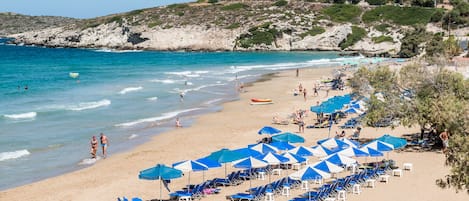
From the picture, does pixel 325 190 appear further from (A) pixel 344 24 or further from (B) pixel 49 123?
(A) pixel 344 24

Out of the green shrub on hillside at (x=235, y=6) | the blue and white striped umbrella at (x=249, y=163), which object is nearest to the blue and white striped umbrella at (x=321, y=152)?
the blue and white striped umbrella at (x=249, y=163)

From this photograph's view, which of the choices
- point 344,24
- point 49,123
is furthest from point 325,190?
point 344,24

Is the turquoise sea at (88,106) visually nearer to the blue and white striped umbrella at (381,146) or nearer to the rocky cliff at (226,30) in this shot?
the blue and white striped umbrella at (381,146)

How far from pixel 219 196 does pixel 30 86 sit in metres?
46.7

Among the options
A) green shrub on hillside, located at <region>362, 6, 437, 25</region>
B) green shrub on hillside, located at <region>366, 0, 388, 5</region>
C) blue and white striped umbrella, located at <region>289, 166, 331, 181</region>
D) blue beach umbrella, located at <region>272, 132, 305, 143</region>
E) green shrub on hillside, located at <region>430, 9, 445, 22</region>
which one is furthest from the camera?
green shrub on hillside, located at <region>366, 0, 388, 5</region>

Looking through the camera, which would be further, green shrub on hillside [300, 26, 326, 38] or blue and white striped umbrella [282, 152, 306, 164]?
green shrub on hillside [300, 26, 326, 38]

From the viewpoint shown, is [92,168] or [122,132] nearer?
[92,168]

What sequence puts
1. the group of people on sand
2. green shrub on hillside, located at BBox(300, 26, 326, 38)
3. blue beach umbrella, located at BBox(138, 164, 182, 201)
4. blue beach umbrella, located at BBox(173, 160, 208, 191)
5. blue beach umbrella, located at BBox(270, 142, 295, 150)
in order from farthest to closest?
green shrub on hillside, located at BBox(300, 26, 326, 38) → the group of people on sand → blue beach umbrella, located at BBox(270, 142, 295, 150) → blue beach umbrella, located at BBox(173, 160, 208, 191) → blue beach umbrella, located at BBox(138, 164, 182, 201)

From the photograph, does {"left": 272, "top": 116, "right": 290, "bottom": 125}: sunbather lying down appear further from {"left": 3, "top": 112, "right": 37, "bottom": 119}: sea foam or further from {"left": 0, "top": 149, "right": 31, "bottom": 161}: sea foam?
{"left": 3, "top": 112, "right": 37, "bottom": 119}: sea foam

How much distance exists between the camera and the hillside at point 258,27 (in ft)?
387

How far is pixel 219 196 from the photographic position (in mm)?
19078

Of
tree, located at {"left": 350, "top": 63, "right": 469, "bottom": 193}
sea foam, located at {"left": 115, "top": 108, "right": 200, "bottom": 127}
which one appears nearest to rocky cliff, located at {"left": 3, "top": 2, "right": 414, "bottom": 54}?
sea foam, located at {"left": 115, "top": 108, "right": 200, "bottom": 127}

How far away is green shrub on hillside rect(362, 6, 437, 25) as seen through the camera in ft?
392

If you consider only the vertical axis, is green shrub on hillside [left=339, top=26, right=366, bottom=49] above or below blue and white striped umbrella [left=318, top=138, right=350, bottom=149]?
below
